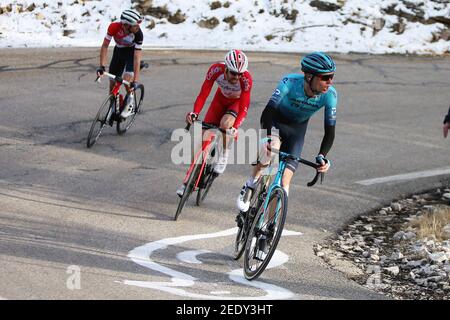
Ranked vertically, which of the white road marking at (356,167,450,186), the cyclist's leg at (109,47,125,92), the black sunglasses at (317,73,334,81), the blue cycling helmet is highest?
the blue cycling helmet

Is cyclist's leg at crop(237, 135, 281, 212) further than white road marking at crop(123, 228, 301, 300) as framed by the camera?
Yes

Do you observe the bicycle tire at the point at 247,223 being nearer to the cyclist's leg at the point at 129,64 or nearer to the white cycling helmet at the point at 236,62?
the white cycling helmet at the point at 236,62

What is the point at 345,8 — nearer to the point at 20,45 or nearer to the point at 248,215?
the point at 20,45

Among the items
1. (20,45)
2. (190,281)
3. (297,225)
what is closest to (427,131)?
(297,225)

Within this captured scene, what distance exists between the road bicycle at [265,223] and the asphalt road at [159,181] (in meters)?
0.19

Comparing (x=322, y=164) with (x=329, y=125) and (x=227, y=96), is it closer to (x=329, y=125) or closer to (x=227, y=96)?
(x=329, y=125)

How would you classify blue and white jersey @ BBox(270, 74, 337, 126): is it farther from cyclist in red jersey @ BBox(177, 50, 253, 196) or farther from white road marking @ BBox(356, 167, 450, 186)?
white road marking @ BBox(356, 167, 450, 186)

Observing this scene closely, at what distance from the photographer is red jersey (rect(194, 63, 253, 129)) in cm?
1019

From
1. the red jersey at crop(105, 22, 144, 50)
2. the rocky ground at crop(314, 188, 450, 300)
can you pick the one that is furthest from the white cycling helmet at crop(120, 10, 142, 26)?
the rocky ground at crop(314, 188, 450, 300)

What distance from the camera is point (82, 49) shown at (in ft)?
70.1

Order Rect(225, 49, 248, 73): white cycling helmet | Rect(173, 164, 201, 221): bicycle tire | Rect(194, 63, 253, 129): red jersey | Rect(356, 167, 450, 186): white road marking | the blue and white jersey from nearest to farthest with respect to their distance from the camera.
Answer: the blue and white jersey, Rect(225, 49, 248, 73): white cycling helmet, Rect(173, 164, 201, 221): bicycle tire, Rect(194, 63, 253, 129): red jersey, Rect(356, 167, 450, 186): white road marking

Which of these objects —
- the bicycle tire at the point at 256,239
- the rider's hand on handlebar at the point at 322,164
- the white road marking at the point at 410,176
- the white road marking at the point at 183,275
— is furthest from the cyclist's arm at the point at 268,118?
the white road marking at the point at 410,176

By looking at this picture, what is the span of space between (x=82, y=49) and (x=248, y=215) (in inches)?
533

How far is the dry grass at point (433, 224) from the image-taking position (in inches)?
389
